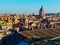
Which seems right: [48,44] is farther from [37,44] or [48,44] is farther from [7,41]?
[7,41]

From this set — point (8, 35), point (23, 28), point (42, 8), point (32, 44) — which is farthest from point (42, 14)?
point (32, 44)

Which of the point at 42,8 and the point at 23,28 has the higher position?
the point at 42,8

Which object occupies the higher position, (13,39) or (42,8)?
(42,8)

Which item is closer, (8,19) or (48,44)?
(48,44)

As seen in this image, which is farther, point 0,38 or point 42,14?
point 42,14

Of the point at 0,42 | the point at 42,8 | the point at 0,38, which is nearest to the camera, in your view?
the point at 0,42

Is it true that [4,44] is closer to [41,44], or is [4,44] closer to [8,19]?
[41,44]

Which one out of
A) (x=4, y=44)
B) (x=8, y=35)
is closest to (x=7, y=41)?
(x=4, y=44)

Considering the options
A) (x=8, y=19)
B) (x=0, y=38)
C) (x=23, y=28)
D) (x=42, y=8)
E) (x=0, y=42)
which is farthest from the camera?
(x=42, y=8)

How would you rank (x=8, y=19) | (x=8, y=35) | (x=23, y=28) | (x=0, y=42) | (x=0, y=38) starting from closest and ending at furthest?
(x=0, y=42)
(x=0, y=38)
(x=8, y=35)
(x=23, y=28)
(x=8, y=19)
